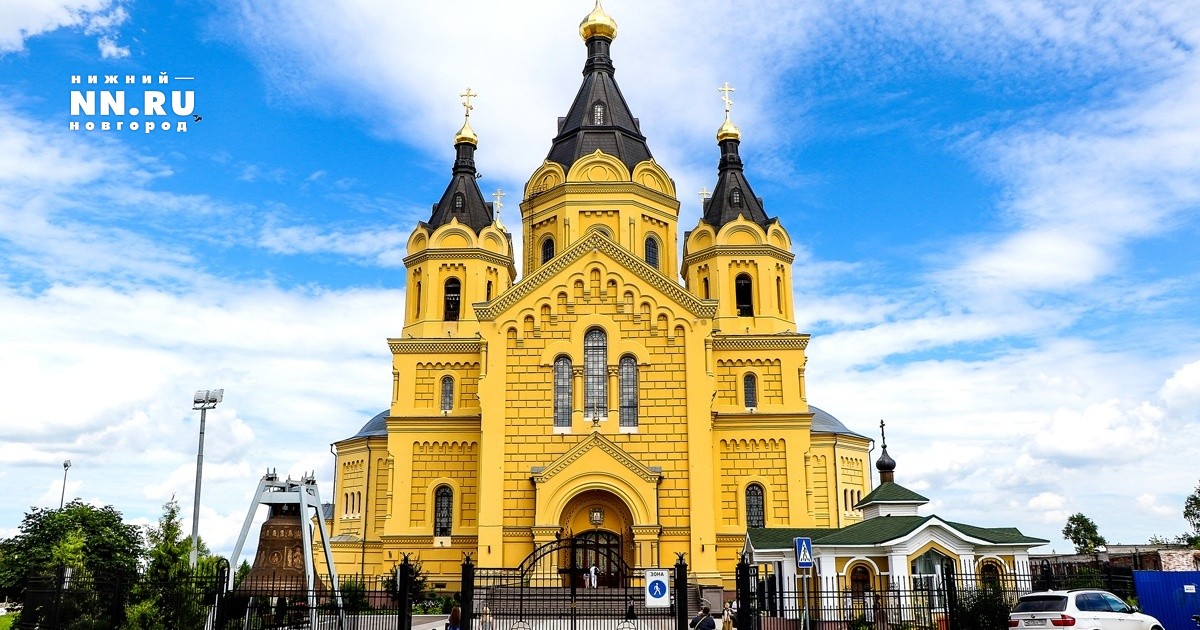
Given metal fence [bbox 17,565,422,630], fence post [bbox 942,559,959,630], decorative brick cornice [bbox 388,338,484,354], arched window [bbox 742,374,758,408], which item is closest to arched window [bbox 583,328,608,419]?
decorative brick cornice [bbox 388,338,484,354]

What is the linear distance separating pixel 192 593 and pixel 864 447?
3244 centimetres

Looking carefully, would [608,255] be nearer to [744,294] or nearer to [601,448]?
[601,448]

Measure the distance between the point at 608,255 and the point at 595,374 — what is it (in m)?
4.29

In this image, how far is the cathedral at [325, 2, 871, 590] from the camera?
31625 mm

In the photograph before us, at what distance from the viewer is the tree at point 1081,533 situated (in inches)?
2435

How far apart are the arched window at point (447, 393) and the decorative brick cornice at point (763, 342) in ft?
34.4

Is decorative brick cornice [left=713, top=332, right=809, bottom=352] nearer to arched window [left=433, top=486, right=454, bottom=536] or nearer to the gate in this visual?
the gate

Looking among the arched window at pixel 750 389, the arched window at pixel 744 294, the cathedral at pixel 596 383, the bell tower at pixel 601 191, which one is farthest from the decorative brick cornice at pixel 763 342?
the bell tower at pixel 601 191

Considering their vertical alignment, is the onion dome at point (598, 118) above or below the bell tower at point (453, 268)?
above

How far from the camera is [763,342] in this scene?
37469mm

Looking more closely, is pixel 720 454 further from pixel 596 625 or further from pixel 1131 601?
pixel 1131 601

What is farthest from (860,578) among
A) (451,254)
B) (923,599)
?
(451,254)

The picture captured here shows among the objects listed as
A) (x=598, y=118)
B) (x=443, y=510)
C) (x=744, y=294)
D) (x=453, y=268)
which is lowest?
(x=443, y=510)

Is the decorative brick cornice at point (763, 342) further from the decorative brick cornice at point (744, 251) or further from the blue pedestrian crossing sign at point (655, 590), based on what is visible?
the blue pedestrian crossing sign at point (655, 590)
